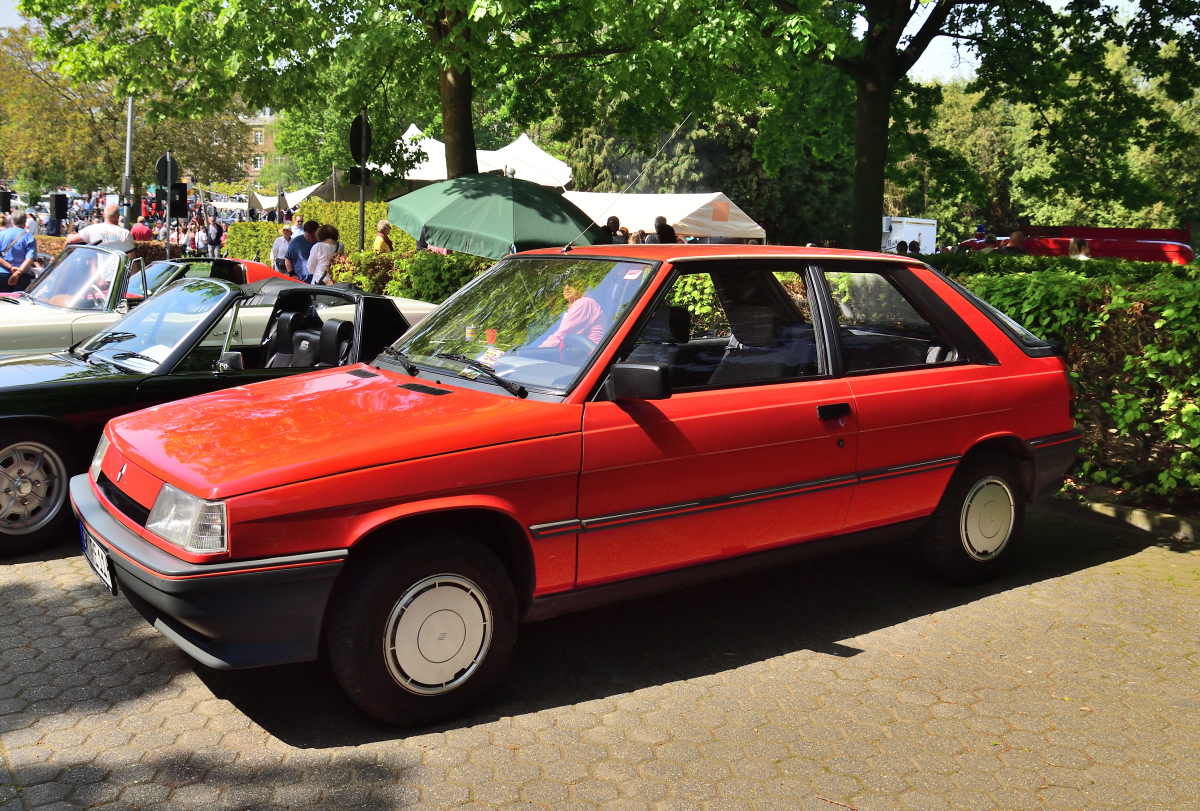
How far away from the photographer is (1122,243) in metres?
26.0

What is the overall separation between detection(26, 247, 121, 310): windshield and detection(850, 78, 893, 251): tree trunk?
10.6 metres

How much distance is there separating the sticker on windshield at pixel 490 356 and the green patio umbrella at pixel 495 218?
5922 mm

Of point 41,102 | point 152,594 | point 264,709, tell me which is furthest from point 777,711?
point 41,102

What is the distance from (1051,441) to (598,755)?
3.34 m

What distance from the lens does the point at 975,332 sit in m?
5.50

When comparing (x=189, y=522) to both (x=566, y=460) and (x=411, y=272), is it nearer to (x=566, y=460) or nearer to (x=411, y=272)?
(x=566, y=460)

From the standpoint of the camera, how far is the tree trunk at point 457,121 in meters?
13.9

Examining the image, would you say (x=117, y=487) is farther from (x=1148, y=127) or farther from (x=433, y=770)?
(x=1148, y=127)

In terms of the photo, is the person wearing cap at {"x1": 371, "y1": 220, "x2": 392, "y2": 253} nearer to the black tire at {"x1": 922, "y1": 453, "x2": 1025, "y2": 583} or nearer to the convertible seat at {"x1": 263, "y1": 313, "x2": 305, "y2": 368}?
the convertible seat at {"x1": 263, "y1": 313, "x2": 305, "y2": 368}

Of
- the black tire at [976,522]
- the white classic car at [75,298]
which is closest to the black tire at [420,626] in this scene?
the black tire at [976,522]

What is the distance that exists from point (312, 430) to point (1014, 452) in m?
3.77

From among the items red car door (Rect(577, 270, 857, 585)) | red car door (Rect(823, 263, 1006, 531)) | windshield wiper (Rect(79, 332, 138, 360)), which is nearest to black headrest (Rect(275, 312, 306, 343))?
windshield wiper (Rect(79, 332, 138, 360))

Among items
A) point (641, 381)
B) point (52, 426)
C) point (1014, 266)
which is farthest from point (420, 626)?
point (1014, 266)

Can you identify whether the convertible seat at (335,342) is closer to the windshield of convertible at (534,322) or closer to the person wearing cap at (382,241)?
the windshield of convertible at (534,322)
